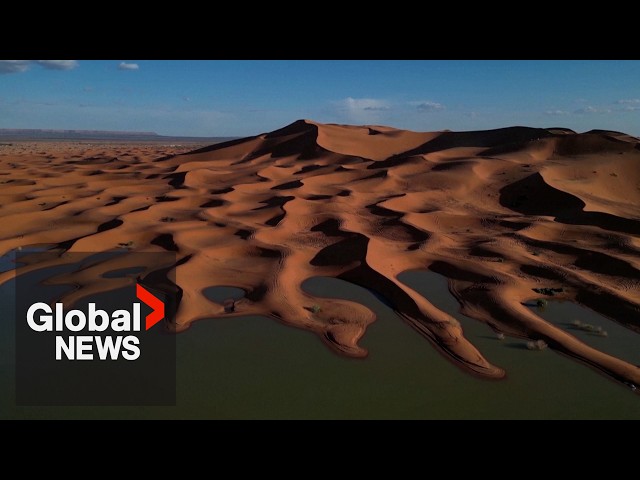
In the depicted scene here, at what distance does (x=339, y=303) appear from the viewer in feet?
21.4

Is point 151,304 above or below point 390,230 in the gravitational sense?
below

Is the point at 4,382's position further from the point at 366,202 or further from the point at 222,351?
the point at 366,202

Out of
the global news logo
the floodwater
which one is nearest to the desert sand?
the floodwater

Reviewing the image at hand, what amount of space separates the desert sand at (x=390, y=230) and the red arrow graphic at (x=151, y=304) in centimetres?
32

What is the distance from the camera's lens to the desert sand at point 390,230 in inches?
243

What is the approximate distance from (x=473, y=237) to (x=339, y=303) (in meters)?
4.07

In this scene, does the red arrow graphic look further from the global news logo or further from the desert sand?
the desert sand

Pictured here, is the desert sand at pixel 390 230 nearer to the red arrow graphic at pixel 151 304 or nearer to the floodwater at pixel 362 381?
the floodwater at pixel 362 381

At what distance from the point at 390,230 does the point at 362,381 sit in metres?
5.39

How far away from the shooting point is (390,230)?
9.73 metres

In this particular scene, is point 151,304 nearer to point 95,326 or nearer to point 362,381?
point 95,326

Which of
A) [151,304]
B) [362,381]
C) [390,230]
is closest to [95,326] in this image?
[151,304]

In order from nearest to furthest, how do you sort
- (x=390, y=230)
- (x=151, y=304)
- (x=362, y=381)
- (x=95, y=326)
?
(x=362, y=381) < (x=95, y=326) < (x=151, y=304) < (x=390, y=230)

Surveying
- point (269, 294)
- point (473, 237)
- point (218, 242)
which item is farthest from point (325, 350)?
point (473, 237)
